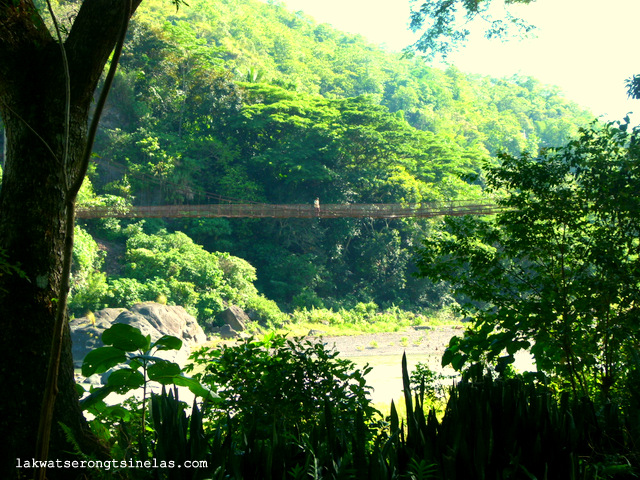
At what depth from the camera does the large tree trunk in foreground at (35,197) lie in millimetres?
1484

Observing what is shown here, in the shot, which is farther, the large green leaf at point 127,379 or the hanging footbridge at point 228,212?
the hanging footbridge at point 228,212

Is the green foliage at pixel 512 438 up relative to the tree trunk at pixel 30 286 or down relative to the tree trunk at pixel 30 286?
down

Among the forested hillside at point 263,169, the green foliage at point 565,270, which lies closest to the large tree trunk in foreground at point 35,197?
the green foliage at point 565,270

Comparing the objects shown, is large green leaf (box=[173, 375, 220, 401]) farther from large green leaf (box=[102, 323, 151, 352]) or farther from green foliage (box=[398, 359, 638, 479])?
green foliage (box=[398, 359, 638, 479])

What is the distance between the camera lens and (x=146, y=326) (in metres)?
9.91

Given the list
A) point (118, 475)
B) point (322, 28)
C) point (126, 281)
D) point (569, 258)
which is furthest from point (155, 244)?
point (322, 28)

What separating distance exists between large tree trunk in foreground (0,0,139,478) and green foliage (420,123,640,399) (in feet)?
4.78

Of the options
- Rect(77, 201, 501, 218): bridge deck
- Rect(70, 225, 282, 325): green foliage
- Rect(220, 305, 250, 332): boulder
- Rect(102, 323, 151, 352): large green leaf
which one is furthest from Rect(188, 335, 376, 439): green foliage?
Rect(220, 305, 250, 332): boulder

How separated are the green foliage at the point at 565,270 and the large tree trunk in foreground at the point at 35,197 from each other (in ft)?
4.78

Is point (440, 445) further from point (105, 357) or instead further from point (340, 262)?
point (340, 262)

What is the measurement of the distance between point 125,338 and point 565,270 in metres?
2.10

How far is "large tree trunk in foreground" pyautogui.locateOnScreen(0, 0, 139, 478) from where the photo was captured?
4.87ft

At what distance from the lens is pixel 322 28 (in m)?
36.9

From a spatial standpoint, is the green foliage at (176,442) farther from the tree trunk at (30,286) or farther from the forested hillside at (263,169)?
the forested hillside at (263,169)
